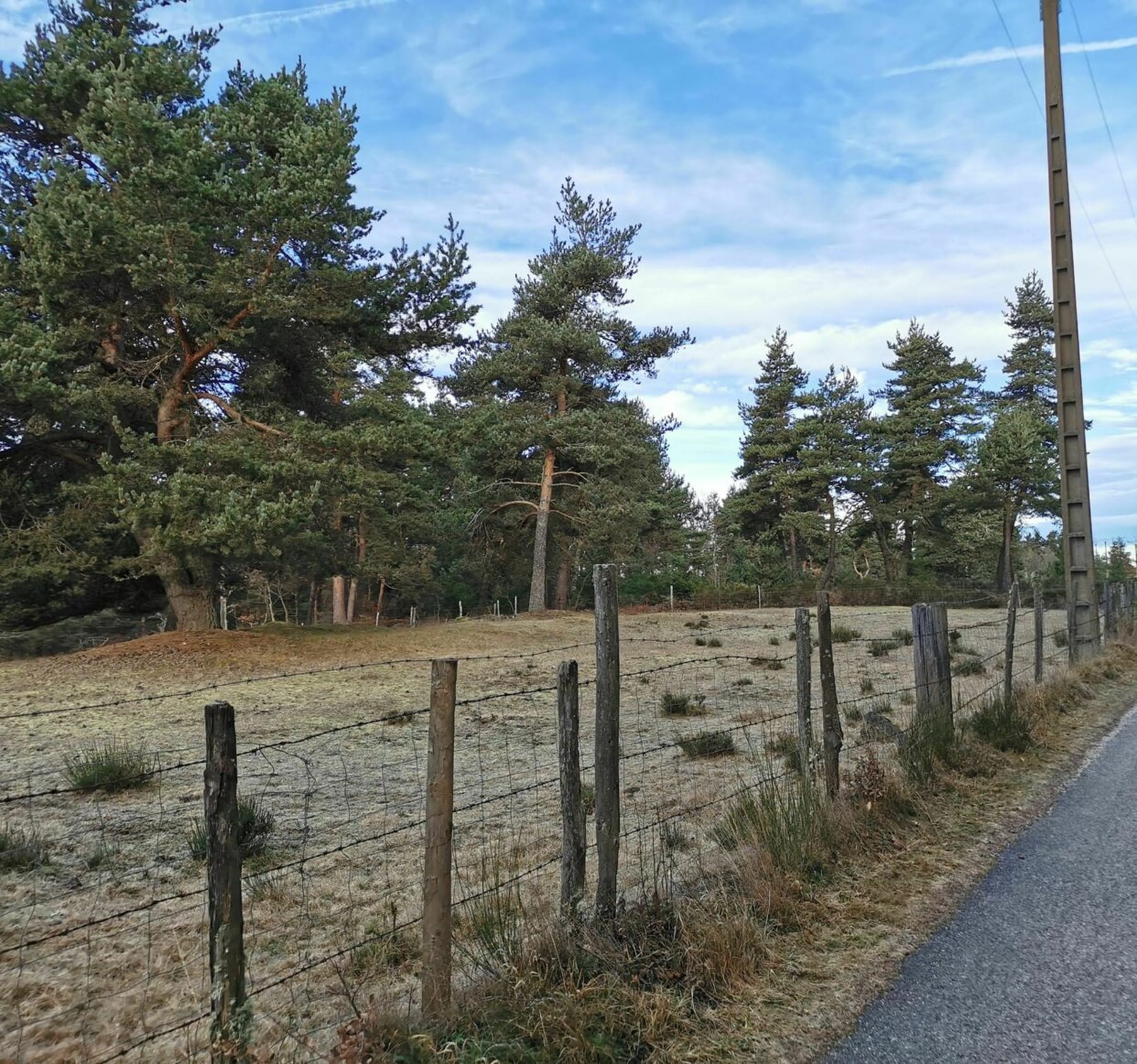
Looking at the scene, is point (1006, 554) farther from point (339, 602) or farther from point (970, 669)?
point (970, 669)

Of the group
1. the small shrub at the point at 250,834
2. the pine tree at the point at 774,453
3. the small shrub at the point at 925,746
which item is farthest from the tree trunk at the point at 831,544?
the small shrub at the point at 250,834

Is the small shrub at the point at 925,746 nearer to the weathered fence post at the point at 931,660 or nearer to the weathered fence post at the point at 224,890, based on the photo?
the weathered fence post at the point at 931,660

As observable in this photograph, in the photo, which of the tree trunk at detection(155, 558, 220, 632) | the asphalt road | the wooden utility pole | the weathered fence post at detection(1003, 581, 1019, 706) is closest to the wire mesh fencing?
the weathered fence post at detection(1003, 581, 1019, 706)

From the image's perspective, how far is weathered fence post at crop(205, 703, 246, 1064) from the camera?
7.61 feet

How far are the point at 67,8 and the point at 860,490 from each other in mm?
40060

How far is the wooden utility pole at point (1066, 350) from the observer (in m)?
13.0

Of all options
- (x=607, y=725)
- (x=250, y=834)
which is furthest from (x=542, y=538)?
(x=607, y=725)

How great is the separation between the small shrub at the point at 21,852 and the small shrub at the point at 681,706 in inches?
264

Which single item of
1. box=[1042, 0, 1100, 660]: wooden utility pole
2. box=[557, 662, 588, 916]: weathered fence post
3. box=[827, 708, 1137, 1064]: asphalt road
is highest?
box=[1042, 0, 1100, 660]: wooden utility pole

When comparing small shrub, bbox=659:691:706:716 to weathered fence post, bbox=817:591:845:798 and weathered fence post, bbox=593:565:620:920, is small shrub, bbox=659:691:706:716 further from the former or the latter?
weathered fence post, bbox=593:565:620:920

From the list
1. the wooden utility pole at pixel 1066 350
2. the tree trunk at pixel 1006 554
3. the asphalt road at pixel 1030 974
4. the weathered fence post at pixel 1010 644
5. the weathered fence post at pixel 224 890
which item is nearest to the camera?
the weathered fence post at pixel 224 890

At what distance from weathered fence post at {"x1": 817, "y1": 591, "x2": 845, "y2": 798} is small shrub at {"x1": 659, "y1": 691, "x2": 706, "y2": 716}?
4.60 m

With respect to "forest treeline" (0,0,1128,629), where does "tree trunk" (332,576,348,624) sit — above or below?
below

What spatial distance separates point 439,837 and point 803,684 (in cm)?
285
